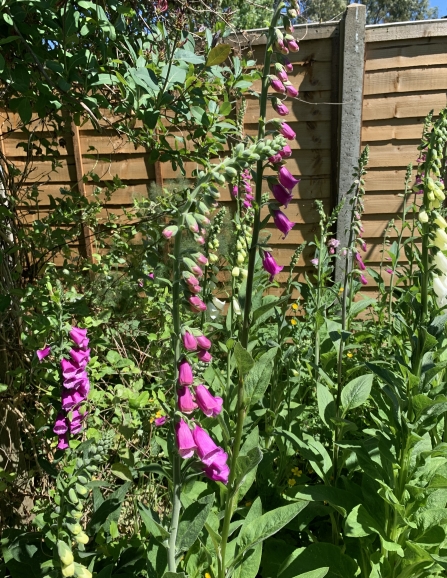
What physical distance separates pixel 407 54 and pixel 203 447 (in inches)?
163

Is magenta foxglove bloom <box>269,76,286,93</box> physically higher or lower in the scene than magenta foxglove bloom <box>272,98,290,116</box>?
higher

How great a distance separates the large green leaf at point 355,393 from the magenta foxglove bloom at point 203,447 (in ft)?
3.11

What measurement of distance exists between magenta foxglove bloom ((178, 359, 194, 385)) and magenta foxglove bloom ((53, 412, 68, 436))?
1.87 feet

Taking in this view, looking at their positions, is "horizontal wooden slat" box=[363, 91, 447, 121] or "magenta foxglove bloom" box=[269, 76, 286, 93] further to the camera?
"horizontal wooden slat" box=[363, 91, 447, 121]

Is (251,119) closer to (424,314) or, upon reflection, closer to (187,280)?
(424,314)

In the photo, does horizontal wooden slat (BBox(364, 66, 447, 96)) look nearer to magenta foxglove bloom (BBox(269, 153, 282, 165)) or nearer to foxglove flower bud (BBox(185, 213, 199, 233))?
magenta foxglove bloom (BBox(269, 153, 282, 165))

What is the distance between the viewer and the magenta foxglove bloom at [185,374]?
105 cm

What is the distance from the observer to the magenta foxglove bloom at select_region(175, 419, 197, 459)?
3.43 feet

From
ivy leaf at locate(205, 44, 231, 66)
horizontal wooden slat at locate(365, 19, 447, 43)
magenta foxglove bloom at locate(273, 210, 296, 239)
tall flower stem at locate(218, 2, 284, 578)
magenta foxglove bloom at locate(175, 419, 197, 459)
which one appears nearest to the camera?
magenta foxglove bloom at locate(175, 419, 197, 459)

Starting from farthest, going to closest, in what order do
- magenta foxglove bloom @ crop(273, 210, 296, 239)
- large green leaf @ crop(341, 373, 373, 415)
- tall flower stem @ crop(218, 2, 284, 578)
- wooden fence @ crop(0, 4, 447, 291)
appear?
wooden fence @ crop(0, 4, 447, 291) → large green leaf @ crop(341, 373, 373, 415) → magenta foxglove bloom @ crop(273, 210, 296, 239) → tall flower stem @ crop(218, 2, 284, 578)

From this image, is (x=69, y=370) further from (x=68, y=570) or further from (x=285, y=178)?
(x=285, y=178)

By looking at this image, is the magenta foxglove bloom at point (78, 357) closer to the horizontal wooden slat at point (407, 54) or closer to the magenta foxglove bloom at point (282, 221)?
the magenta foxglove bloom at point (282, 221)

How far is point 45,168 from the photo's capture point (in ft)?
15.4

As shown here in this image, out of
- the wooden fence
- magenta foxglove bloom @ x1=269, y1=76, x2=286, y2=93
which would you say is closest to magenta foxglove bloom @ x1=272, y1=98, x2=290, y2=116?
magenta foxglove bloom @ x1=269, y1=76, x2=286, y2=93
